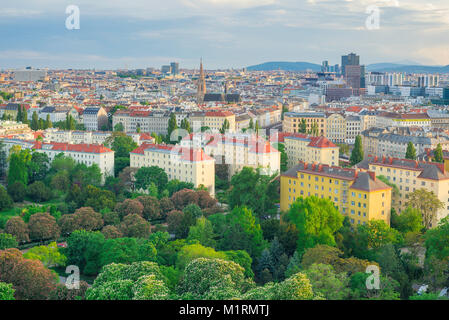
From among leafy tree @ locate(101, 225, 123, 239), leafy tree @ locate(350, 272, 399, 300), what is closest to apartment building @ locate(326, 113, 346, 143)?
leafy tree @ locate(101, 225, 123, 239)

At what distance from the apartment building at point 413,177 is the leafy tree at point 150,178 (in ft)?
36.8

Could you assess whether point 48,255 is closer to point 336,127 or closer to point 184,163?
point 184,163

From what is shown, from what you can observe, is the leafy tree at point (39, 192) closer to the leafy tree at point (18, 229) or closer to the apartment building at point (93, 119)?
the leafy tree at point (18, 229)

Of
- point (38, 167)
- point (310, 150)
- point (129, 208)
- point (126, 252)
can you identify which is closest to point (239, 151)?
point (310, 150)

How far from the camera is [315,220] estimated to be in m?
23.3

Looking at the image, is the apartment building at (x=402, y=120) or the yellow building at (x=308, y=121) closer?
the apartment building at (x=402, y=120)

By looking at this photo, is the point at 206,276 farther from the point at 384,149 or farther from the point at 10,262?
the point at 384,149

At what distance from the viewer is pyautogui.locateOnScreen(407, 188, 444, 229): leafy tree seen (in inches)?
1021

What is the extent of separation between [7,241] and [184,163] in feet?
42.8

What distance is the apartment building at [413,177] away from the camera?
2695cm

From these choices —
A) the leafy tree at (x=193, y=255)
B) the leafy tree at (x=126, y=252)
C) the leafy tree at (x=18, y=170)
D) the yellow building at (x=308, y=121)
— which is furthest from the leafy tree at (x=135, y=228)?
the yellow building at (x=308, y=121)

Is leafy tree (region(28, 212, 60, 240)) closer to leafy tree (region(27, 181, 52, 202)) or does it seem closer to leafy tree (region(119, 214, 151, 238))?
leafy tree (region(119, 214, 151, 238))
